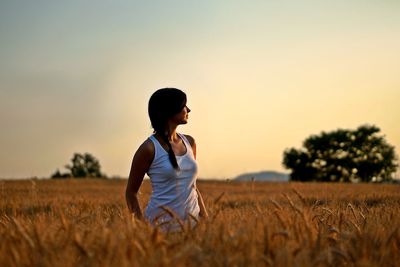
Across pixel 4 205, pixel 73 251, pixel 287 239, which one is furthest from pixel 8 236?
pixel 4 205

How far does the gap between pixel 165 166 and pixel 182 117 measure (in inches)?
17.4

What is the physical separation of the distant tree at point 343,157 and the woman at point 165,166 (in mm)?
53179

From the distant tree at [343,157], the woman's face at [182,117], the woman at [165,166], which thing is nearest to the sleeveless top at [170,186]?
the woman at [165,166]

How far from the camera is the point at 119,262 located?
2.22m

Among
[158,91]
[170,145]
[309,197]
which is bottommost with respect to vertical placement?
[309,197]

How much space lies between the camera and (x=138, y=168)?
4.52 metres

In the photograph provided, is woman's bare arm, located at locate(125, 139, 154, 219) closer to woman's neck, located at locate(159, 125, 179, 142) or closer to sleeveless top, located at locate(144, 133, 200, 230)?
sleeveless top, located at locate(144, 133, 200, 230)

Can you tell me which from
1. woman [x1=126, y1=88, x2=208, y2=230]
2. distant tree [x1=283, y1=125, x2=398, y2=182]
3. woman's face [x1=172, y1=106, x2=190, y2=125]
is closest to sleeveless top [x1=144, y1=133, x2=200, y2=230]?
woman [x1=126, y1=88, x2=208, y2=230]

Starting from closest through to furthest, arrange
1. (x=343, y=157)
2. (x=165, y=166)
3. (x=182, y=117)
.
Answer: (x=165, y=166) → (x=182, y=117) → (x=343, y=157)

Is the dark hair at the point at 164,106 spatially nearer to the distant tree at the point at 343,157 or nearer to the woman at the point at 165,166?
the woman at the point at 165,166

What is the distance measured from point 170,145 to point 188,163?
226 mm

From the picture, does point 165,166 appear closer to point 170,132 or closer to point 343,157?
point 170,132

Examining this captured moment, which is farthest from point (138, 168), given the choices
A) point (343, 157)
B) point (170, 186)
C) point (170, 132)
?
point (343, 157)

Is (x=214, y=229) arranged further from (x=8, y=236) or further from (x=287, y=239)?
(x=8, y=236)
